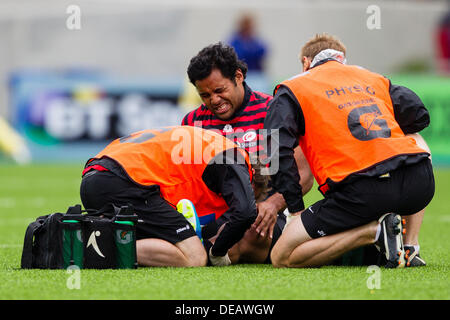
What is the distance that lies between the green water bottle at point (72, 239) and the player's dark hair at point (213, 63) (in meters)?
1.40

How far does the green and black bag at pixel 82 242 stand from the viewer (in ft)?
16.7

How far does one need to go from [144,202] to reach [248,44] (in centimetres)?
956

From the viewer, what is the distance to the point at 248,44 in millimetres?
14609

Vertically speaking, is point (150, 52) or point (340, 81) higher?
point (340, 81)

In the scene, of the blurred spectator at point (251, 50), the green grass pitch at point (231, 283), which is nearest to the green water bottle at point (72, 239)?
the green grass pitch at point (231, 283)

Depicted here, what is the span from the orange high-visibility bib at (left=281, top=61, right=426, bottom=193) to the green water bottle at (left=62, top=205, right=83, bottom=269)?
5.06 ft

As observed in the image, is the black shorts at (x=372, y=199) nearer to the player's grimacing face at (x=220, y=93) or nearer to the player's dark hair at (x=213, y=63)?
the player's grimacing face at (x=220, y=93)

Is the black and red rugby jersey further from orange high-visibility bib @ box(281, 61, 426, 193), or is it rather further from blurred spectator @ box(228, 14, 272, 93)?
blurred spectator @ box(228, 14, 272, 93)

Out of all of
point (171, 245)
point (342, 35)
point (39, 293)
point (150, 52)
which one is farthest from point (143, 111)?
point (39, 293)

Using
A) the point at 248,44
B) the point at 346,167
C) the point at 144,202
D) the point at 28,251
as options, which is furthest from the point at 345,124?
the point at 248,44

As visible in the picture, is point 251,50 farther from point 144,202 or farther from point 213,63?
point 144,202
